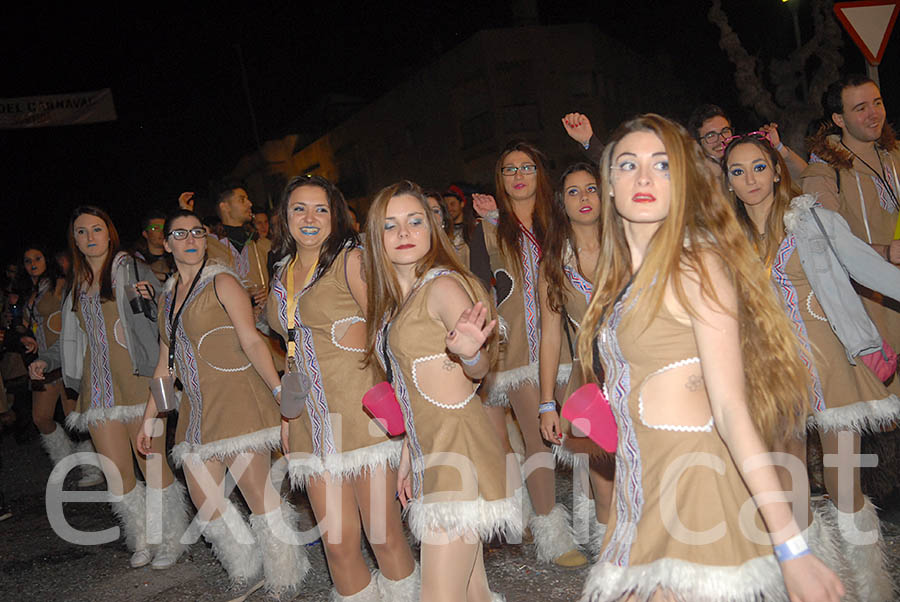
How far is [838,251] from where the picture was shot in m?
3.37

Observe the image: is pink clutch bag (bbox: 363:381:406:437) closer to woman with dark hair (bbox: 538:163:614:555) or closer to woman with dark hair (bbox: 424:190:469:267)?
woman with dark hair (bbox: 538:163:614:555)

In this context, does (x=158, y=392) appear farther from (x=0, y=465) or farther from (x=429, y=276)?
(x=0, y=465)

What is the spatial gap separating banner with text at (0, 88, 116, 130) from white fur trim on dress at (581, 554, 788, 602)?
17362 mm

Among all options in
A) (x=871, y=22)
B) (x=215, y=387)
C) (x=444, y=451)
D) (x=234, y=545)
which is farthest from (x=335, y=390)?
(x=871, y=22)

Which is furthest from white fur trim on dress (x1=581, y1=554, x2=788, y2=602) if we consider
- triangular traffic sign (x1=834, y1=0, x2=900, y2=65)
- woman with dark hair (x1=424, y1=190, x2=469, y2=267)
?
triangular traffic sign (x1=834, y1=0, x2=900, y2=65)

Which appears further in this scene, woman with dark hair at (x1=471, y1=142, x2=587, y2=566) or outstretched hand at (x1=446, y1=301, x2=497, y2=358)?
woman with dark hair at (x1=471, y1=142, x2=587, y2=566)

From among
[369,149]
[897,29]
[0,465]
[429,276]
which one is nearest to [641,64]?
[369,149]

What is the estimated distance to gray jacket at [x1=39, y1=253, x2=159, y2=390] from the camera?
17.2 feet

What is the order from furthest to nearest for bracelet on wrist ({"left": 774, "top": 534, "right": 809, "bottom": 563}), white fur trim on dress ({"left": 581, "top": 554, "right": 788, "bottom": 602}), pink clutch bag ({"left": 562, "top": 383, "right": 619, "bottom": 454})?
pink clutch bag ({"left": 562, "top": 383, "right": 619, "bottom": 454}) < white fur trim on dress ({"left": 581, "top": 554, "right": 788, "bottom": 602}) < bracelet on wrist ({"left": 774, "top": 534, "right": 809, "bottom": 563})

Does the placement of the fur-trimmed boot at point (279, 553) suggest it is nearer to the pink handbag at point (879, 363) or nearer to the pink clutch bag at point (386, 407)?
the pink clutch bag at point (386, 407)

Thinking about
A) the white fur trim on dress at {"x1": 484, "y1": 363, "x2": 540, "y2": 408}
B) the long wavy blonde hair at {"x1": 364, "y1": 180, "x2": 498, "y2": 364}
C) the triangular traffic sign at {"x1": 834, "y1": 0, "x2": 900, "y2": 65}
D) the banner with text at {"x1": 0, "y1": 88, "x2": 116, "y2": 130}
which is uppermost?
the banner with text at {"x1": 0, "y1": 88, "x2": 116, "y2": 130}

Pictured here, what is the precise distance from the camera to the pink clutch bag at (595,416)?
92.7 inches

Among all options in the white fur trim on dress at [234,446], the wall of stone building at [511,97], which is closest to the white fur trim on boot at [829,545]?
the white fur trim on dress at [234,446]

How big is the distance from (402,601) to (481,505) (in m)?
1.01
